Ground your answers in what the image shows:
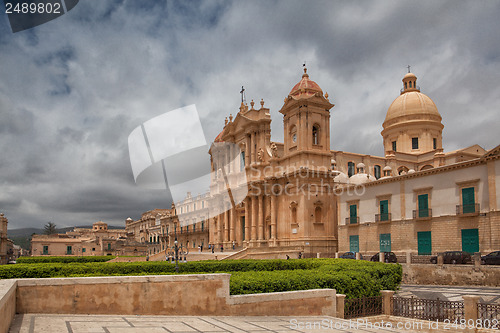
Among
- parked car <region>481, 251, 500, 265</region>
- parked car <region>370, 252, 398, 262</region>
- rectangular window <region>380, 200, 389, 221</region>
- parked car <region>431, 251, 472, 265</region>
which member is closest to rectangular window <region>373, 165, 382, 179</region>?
rectangular window <region>380, 200, 389, 221</region>

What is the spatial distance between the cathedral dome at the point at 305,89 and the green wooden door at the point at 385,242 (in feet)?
48.7

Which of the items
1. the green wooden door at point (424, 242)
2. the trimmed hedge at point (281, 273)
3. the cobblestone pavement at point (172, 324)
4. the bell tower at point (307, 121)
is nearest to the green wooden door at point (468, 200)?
the green wooden door at point (424, 242)

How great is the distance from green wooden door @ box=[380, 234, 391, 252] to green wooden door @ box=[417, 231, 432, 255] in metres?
2.60

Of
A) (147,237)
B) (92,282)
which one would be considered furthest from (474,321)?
(147,237)

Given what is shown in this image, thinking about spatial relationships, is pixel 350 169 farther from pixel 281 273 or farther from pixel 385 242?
pixel 281 273

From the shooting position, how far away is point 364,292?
14.1 meters

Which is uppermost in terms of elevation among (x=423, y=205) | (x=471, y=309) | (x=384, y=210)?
(x=423, y=205)

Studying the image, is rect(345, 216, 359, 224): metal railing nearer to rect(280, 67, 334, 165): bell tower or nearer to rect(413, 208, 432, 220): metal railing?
rect(413, 208, 432, 220): metal railing

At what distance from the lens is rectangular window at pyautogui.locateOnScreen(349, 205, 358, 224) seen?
114 ft

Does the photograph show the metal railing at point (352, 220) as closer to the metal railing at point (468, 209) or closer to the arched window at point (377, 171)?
the metal railing at point (468, 209)

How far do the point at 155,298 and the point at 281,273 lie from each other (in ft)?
15.0

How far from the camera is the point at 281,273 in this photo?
13.7 m

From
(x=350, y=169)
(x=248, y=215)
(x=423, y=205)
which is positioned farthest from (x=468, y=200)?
Answer: (x=248, y=215)

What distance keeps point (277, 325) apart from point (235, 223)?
3827 cm
